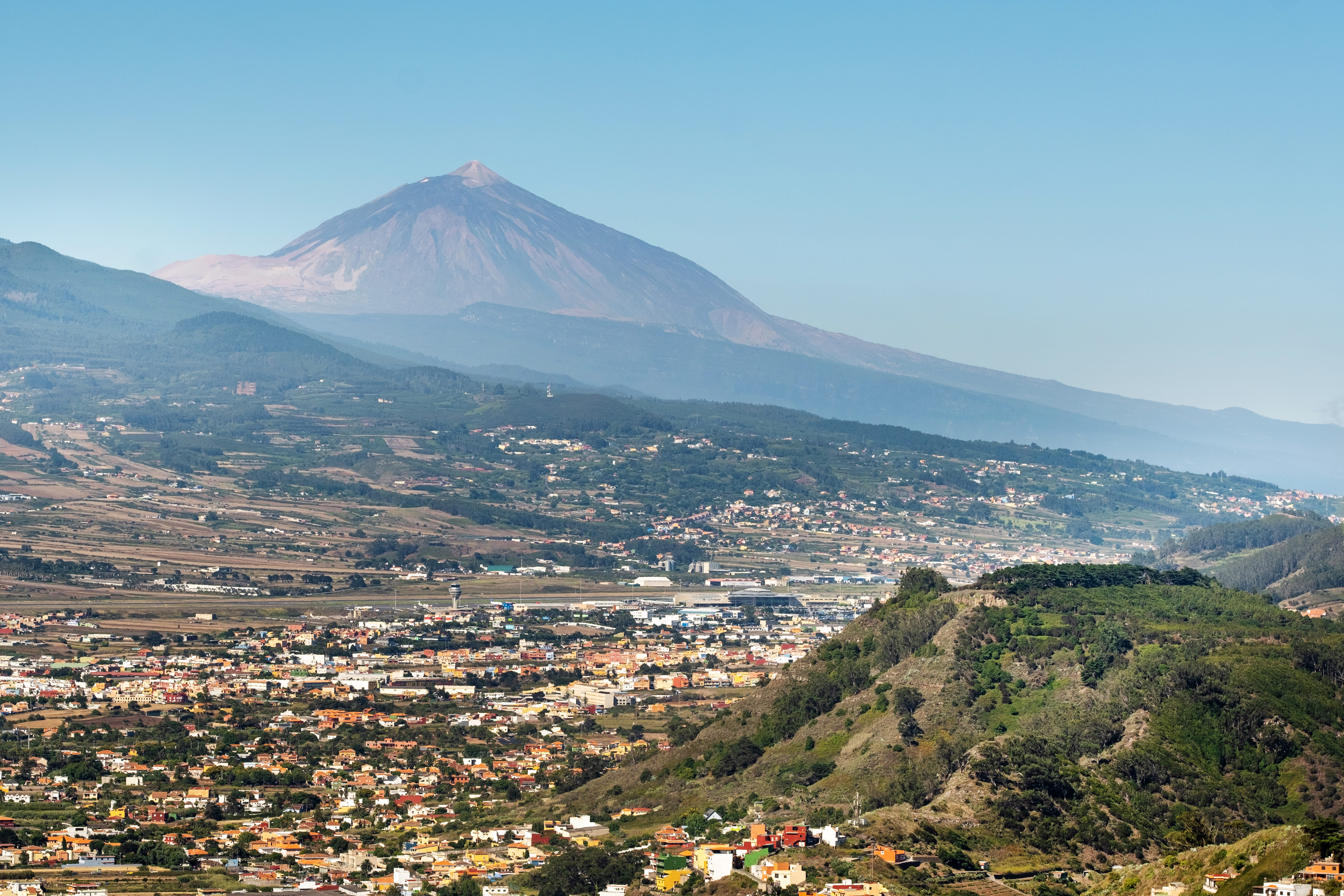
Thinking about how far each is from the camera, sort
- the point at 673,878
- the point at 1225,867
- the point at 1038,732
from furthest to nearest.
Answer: the point at 1038,732 < the point at 673,878 < the point at 1225,867

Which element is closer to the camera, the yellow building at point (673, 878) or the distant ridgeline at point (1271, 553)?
the yellow building at point (673, 878)

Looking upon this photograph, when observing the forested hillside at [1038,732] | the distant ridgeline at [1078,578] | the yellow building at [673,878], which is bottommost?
the yellow building at [673,878]

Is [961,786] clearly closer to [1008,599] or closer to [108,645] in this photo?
[1008,599]

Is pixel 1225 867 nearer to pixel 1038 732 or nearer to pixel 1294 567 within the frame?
pixel 1038 732

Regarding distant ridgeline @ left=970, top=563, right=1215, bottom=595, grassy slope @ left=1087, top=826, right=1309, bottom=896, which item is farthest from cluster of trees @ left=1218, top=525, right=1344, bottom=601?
grassy slope @ left=1087, top=826, right=1309, bottom=896

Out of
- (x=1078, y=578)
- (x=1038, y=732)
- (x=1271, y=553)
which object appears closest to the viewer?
(x=1038, y=732)

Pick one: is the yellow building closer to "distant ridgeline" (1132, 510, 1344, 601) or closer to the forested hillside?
the forested hillside

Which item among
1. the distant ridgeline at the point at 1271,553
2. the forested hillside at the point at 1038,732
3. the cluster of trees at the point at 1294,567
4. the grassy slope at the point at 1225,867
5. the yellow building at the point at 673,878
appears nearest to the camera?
the grassy slope at the point at 1225,867

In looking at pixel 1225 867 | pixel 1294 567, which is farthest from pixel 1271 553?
pixel 1225 867

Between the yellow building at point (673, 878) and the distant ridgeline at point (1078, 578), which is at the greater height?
the distant ridgeline at point (1078, 578)

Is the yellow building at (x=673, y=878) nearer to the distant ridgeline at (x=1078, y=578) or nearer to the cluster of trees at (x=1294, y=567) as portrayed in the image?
the distant ridgeline at (x=1078, y=578)

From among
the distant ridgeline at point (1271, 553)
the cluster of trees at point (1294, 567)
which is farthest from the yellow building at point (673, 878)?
the cluster of trees at point (1294, 567)
